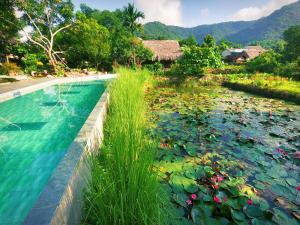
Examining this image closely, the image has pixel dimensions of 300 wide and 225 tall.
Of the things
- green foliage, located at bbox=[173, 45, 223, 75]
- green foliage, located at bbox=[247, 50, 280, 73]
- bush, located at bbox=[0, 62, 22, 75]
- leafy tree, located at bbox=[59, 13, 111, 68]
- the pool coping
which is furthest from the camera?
leafy tree, located at bbox=[59, 13, 111, 68]

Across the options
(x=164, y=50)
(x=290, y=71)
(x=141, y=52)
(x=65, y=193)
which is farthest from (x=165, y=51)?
(x=65, y=193)

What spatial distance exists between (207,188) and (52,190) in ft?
5.20

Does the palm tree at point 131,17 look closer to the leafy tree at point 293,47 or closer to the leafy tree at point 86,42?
the leafy tree at point 86,42

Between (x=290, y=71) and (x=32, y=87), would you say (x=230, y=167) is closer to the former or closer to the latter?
(x=32, y=87)

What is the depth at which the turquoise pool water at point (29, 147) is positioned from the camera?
2.42 m

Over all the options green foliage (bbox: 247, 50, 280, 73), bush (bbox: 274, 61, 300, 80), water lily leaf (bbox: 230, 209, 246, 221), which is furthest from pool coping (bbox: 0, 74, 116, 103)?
green foliage (bbox: 247, 50, 280, 73)

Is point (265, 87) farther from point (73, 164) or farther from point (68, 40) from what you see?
point (68, 40)

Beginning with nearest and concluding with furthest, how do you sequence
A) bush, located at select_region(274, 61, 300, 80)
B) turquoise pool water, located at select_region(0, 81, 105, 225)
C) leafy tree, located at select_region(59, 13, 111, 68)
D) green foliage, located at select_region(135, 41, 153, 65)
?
turquoise pool water, located at select_region(0, 81, 105, 225)
bush, located at select_region(274, 61, 300, 80)
leafy tree, located at select_region(59, 13, 111, 68)
green foliage, located at select_region(135, 41, 153, 65)

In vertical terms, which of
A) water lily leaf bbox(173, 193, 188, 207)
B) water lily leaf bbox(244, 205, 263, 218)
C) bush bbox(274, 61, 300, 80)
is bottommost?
bush bbox(274, 61, 300, 80)

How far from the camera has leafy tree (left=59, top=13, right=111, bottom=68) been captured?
18.7 metres

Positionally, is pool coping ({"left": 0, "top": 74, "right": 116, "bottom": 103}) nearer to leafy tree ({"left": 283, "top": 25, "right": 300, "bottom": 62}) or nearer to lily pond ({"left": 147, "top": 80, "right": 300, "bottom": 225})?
lily pond ({"left": 147, "top": 80, "right": 300, "bottom": 225})

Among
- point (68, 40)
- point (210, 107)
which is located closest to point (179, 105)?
point (210, 107)

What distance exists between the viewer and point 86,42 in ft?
61.8

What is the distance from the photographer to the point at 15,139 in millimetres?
4117
